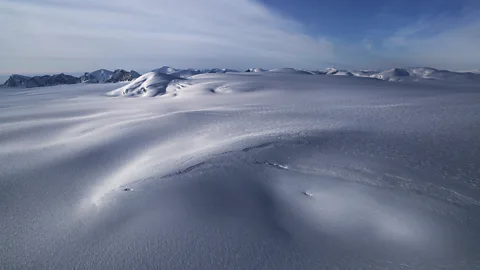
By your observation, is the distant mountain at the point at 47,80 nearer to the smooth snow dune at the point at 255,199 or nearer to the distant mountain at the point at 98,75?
the distant mountain at the point at 98,75

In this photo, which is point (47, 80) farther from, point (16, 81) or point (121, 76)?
point (121, 76)

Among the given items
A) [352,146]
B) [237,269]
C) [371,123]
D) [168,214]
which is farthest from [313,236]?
[371,123]

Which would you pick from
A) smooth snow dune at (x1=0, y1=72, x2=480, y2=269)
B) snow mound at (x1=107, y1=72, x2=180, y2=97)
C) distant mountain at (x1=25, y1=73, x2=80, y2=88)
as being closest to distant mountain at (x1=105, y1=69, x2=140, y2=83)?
distant mountain at (x1=25, y1=73, x2=80, y2=88)

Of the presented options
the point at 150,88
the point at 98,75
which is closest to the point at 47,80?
the point at 98,75

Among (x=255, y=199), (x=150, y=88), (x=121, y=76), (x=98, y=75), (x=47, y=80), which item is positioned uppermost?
(x=98, y=75)

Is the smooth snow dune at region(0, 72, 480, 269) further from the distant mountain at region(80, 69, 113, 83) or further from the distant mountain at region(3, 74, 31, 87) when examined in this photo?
the distant mountain at region(80, 69, 113, 83)

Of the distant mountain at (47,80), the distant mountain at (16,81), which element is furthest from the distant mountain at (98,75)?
the distant mountain at (16,81)

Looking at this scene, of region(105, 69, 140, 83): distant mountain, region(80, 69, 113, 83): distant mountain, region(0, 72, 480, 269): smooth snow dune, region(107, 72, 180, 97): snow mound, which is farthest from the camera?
region(80, 69, 113, 83): distant mountain

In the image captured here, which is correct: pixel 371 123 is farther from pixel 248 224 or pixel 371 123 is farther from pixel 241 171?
pixel 248 224
